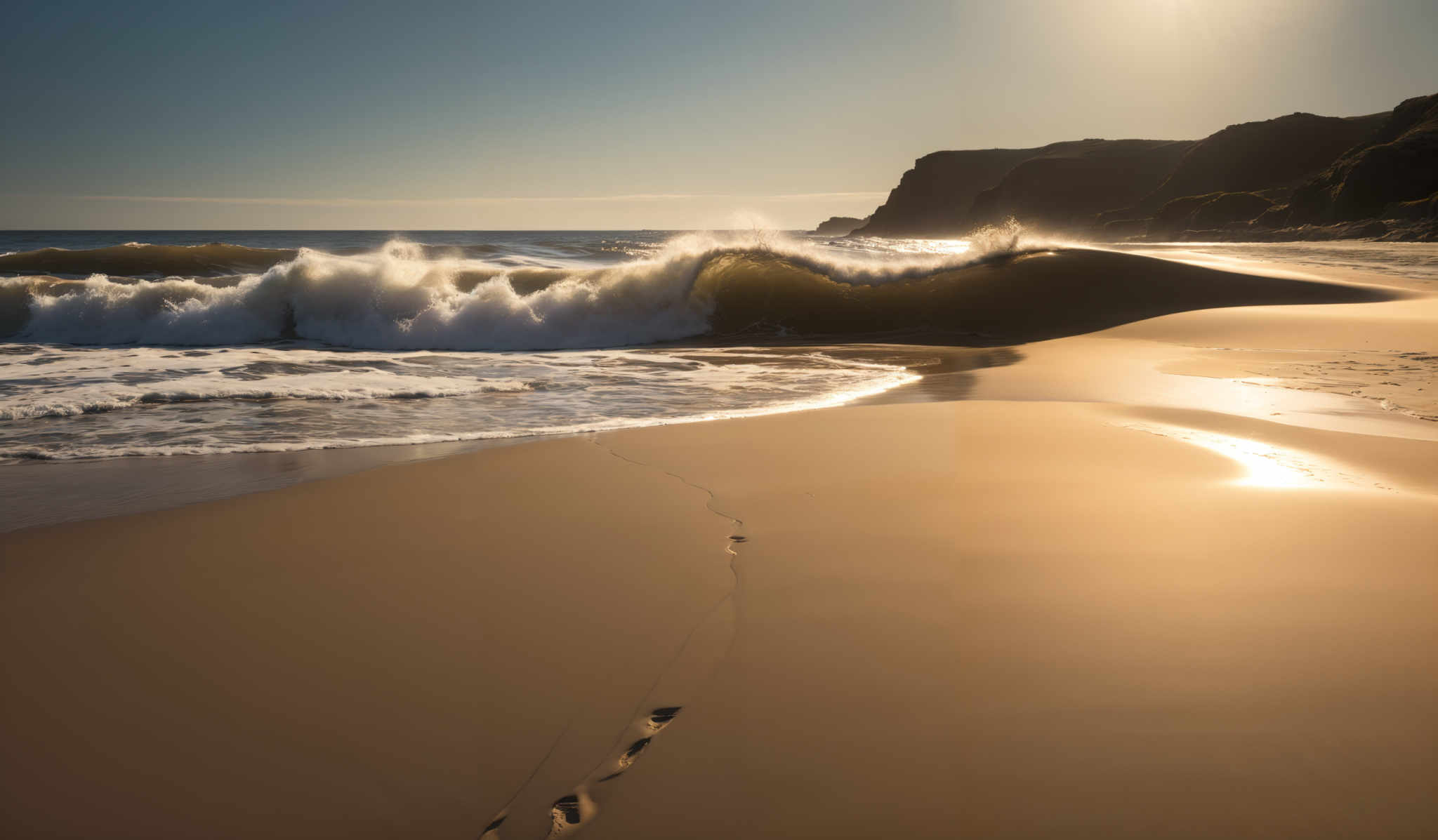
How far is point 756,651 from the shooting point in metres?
1.99

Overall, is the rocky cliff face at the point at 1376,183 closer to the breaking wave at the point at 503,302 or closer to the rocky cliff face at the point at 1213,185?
the rocky cliff face at the point at 1213,185

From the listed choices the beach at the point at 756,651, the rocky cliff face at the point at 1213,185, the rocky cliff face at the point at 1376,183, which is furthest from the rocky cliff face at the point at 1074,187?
the beach at the point at 756,651

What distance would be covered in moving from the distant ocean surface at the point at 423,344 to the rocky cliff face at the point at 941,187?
10319 cm

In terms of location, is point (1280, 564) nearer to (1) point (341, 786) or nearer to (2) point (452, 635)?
(2) point (452, 635)

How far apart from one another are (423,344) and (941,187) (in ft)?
399

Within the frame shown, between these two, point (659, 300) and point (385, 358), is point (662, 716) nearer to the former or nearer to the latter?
point (385, 358)

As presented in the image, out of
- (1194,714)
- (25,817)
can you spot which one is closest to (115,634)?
(25,817)

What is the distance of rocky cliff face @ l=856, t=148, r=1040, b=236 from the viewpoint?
4636 inches

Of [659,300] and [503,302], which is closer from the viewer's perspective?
[503,302]

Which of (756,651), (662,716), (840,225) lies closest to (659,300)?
(756,651)

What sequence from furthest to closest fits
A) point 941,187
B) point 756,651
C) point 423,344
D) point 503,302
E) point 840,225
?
point 840,225 → point 941,187 → point 503,302 → point 423,344 → point 756,651

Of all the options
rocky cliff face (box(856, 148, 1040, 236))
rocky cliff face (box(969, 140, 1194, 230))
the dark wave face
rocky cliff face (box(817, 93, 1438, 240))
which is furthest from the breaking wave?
rocky cliff face (box(856, 148, 1040, 236))

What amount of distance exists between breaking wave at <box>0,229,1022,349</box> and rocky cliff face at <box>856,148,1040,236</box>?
107390mm

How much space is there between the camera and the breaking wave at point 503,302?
12172 millimetres
